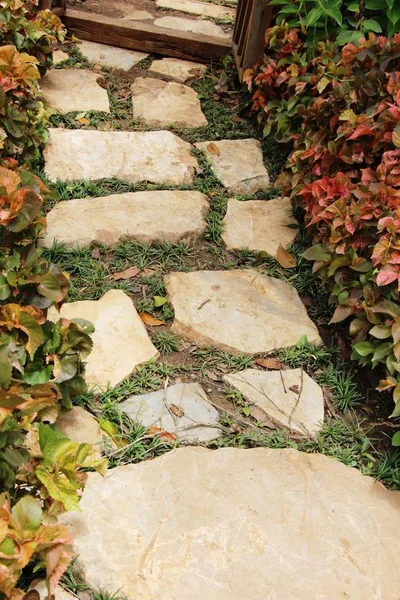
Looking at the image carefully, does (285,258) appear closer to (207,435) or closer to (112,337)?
(112,337)

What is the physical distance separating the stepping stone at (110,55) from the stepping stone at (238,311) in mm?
2211

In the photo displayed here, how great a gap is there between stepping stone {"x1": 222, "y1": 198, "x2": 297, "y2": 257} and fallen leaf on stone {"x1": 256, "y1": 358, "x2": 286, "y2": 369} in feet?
2.12

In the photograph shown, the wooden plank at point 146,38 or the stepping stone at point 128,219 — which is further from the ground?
the wooden plank at point 146,38

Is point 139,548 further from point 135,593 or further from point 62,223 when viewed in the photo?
point 62,223

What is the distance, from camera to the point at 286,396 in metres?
2.22

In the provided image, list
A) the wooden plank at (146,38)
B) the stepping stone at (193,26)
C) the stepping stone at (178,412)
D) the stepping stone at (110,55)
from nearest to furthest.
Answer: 1. the stepping stone at (178,412)
2. the stepping stone at (110,55)
3. the wooden plank at (146,38)
4. the stepping stone at (193,26)

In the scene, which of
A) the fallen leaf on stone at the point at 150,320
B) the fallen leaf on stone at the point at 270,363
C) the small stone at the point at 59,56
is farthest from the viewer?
the small stone at the point at 59,56

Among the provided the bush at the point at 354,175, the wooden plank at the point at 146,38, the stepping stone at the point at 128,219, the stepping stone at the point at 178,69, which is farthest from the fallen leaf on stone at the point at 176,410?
the wooden plank at the point at 146,38

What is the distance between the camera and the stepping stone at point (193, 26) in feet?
16.0

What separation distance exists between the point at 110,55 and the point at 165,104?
78 centimetres

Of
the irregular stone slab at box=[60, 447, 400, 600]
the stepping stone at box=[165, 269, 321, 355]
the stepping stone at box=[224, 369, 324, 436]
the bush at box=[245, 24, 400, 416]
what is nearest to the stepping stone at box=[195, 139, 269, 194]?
the bush at box=[245, 24, 400, 416]

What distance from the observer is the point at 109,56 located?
4.33 m

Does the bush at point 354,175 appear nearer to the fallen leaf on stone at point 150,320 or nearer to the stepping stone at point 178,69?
the fallen leaf on stone at point 150,320

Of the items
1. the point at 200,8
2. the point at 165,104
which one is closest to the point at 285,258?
the point at 165,104
